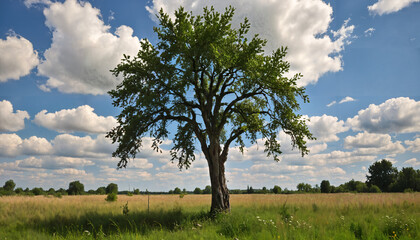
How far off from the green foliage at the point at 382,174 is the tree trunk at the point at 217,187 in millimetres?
77262

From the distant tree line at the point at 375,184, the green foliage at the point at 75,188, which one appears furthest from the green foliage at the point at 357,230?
the green foliage at the point at 75,188

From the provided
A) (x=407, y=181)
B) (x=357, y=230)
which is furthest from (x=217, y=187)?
(x=407, y=181)

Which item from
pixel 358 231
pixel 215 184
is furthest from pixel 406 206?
pixel 215 184

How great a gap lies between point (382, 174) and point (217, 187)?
265 feet

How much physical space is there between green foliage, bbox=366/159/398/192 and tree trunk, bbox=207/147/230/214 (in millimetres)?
77262

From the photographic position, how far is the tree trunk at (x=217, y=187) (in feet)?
50.9

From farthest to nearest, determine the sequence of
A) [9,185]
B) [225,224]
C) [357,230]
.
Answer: [9,185] → [225,224] → [357,230]

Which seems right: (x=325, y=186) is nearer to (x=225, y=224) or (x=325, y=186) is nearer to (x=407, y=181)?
(x=407, y=181)

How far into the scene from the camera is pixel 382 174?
7681cm

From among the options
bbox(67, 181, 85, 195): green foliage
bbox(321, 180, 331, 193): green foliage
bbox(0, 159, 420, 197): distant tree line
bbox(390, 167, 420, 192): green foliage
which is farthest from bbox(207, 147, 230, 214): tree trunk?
bbox(67, 181, 85, 195): green foliage

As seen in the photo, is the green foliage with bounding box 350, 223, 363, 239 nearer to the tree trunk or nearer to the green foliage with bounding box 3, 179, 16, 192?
the tree trunk

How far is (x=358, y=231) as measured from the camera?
9180 millimetres

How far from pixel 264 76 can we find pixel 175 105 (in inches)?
233

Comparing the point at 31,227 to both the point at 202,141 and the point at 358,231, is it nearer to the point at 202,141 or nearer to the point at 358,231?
the point at 202,141
